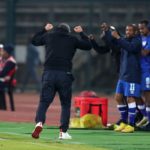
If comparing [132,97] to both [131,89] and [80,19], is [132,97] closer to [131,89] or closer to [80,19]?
[131,89]

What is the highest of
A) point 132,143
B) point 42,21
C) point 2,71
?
point 42,21

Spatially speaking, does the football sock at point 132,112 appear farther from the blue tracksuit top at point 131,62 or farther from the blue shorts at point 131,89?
the blue tracksuit top at point 131,62

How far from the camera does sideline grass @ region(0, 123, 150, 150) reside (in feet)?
45.4

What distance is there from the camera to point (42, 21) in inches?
1405

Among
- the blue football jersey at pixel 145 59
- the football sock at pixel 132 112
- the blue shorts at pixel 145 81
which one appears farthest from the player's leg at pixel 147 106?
the blue football jersey at pixel 145 59

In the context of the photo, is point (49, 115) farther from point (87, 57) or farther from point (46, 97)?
point (87, 57)

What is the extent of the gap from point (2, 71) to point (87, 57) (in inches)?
439

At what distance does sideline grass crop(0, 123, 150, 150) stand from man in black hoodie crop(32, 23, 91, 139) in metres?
0.46

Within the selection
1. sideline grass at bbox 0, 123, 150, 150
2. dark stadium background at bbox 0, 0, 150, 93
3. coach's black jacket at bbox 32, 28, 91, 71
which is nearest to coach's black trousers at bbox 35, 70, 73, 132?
coach's black jacket at bbox 32, 28, 91, 71

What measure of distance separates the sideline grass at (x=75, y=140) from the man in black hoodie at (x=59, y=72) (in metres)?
0.46

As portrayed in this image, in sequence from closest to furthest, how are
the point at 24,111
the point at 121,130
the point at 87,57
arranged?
the point at 121,130
the point at 24,111
the point at 87,57

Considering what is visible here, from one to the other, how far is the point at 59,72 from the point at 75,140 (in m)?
1.19

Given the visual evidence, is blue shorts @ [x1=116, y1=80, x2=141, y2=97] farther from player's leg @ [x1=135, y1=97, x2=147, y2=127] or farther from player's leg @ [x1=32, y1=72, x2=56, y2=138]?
player's leg @ [x1=32, y1=72, x2=56, y2=138]

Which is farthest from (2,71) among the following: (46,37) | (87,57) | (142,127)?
(87,57)
